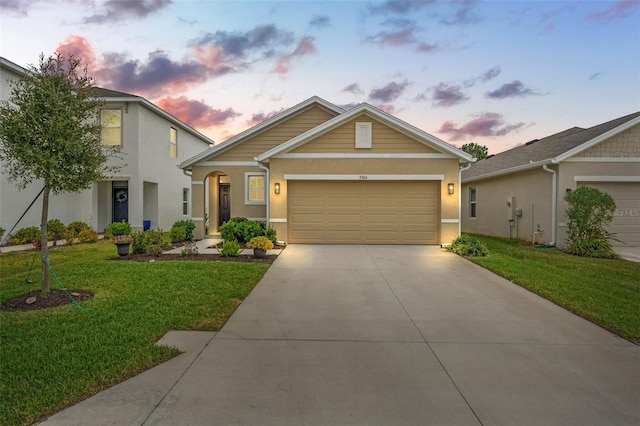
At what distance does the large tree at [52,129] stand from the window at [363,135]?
8.08 meters

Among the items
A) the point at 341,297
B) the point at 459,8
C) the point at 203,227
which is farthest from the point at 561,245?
the point at 203,227

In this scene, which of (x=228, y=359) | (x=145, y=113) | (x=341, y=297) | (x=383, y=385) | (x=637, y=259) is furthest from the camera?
(x=145, y=113)

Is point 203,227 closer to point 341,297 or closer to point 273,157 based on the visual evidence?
point 273,157

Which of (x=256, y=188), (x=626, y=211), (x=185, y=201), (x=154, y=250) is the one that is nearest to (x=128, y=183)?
(x=185, y=201)

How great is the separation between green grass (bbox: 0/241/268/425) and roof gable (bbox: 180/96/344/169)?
6.32 metres

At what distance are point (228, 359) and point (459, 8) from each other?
1153 cm

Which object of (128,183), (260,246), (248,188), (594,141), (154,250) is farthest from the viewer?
(128,183)

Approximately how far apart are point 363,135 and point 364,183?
5.56ft

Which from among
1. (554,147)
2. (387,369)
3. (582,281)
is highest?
(554,147)

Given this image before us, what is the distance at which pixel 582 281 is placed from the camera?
23.5 ft

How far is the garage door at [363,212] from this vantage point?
12133 mm

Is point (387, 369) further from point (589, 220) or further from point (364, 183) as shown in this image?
point (589, 220)

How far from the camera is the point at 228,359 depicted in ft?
12.0

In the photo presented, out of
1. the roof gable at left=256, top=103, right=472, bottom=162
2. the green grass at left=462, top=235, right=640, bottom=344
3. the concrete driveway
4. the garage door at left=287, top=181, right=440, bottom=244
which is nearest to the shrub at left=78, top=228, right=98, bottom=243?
the roof gable at left=256, top=103, right=472, bottom=162
